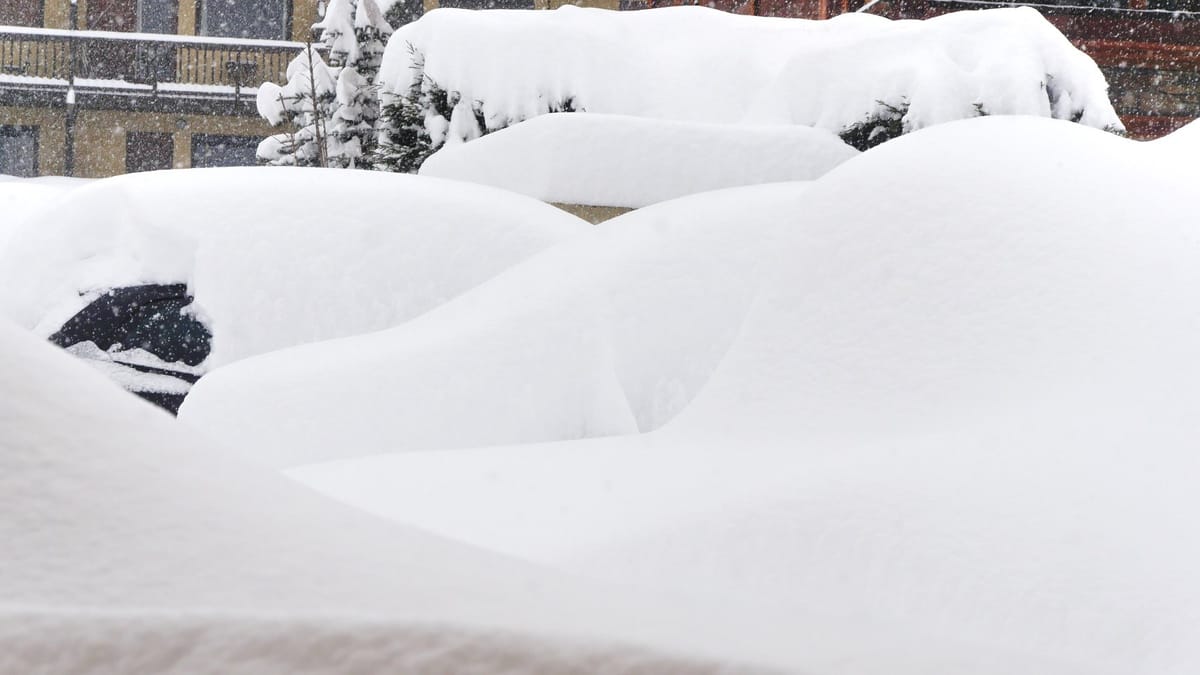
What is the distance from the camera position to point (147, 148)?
19.8 meters

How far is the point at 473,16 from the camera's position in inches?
289

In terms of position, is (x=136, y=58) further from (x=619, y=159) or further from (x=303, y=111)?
(x=619, y=159)

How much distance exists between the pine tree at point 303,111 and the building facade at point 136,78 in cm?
623

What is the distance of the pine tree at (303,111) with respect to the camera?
11.8 metres

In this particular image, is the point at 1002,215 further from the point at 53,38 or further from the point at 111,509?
the point at 53,38

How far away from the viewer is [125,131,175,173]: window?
64.8 ft

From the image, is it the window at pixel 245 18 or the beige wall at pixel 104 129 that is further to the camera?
the window at pixel 245 18

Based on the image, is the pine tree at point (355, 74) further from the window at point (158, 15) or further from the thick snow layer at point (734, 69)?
the window at point (158, 15)

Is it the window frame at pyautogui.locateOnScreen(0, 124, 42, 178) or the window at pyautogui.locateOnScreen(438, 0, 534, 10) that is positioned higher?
the window at pyautogui.locateOnScreen(438, 0, 534, 10)

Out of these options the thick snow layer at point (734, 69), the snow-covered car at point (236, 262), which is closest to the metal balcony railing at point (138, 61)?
the thick snow layer at point (734, 69)

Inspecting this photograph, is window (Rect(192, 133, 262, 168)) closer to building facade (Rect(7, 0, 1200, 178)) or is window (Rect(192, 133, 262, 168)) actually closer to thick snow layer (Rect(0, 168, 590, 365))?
building facade (Rect(7, 0, 1200, 178))

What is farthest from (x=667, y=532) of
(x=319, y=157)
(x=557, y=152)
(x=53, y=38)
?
(x=53, y=38)

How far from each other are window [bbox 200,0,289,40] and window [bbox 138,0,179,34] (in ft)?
1.56

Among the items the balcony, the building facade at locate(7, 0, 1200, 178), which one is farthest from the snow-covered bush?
the balcony
